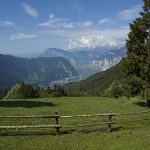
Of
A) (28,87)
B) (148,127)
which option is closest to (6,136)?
(148,127)

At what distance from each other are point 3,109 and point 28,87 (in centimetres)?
9343

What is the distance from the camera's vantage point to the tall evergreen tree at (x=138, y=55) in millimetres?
56750

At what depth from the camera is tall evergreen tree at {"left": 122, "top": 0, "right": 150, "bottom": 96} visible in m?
56.8

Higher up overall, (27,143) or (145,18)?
(145,18)

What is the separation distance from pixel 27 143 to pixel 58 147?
8.11ft

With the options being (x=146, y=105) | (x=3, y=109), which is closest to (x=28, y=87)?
(x=146, y=105)

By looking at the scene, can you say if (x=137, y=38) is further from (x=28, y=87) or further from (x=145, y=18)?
(x=28, y=87)

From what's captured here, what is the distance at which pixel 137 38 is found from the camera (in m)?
57.7

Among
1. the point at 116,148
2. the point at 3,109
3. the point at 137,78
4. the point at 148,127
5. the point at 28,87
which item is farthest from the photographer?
the point at 28,87

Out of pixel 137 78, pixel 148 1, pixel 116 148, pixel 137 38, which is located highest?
pixel 148 1

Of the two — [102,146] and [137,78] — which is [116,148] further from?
[137,78]

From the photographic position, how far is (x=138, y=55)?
58000mm

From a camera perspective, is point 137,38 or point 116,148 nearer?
point 116,148

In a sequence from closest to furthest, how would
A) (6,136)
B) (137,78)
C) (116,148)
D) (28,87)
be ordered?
(116,148) → (6,136) → (137,78) → (28,87)
